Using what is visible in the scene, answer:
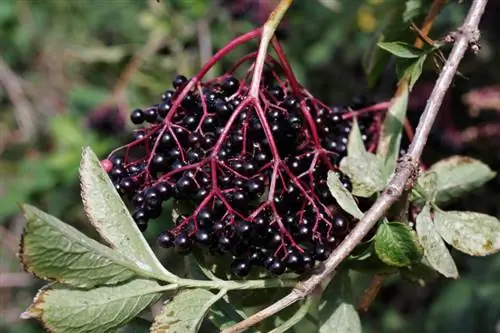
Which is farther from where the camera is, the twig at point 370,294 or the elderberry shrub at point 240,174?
the twig at point 370,294

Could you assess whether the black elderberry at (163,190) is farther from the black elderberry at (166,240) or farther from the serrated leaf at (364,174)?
the serrated leaf at (364,174)

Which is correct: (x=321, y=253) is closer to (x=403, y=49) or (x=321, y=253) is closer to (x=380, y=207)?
(x=380, y=207)

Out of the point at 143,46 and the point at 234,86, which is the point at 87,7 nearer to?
the point at 143,46

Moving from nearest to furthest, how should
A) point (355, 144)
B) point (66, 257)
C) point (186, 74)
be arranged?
1. point (66, 257)
2. point (355, 144)
3. point (186, 74)

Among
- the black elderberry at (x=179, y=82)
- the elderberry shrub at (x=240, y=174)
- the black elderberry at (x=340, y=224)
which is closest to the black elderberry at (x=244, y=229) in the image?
the elderberry shrub at (x=240, y=174)

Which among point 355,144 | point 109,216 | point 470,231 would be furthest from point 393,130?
point 109,216

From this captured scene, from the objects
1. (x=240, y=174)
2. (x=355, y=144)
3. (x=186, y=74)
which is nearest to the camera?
(x=240, y=174)
